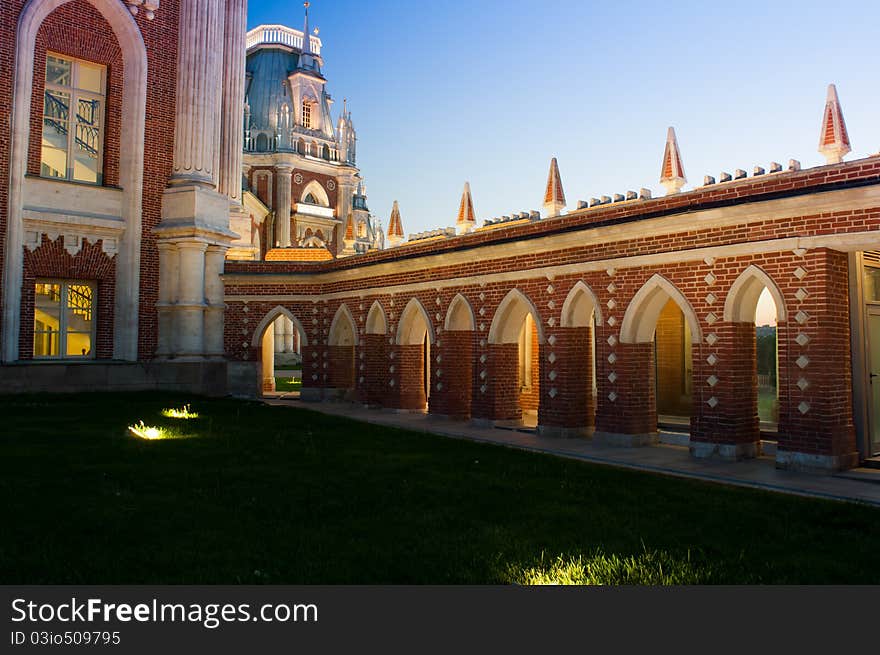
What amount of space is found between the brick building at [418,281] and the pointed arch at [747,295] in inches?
1.5


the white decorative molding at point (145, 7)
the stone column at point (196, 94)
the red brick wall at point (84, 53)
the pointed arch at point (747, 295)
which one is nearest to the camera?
the pointed arch at point (747, 295)

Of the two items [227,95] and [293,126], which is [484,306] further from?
[293,126]

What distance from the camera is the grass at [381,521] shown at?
16.1ft

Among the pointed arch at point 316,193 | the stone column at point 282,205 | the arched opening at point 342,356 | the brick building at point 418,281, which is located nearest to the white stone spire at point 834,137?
the brick building at point 418,281

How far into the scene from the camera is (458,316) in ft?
55.7

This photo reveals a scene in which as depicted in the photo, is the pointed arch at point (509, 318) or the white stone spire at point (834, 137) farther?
the pointed arch at point (509, 318)

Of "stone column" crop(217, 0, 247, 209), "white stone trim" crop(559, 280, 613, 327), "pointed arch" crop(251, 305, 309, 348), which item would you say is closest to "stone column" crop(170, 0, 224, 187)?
"stone column" crop(217, 0, 247, 209)

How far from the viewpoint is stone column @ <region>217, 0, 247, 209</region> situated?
859 inches

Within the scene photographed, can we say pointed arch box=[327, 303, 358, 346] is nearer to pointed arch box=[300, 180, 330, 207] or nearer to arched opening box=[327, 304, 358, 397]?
arched opening box=[327, 304, 358, 397]

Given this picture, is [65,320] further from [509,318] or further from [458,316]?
[509,318]

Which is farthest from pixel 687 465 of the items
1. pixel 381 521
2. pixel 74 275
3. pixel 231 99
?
pixel 231 99

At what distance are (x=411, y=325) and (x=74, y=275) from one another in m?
8.47

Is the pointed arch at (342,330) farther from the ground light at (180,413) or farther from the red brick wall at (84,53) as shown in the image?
the ground light at (180,413)
